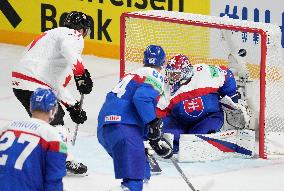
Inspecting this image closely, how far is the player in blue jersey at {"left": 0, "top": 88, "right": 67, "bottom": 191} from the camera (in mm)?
4922

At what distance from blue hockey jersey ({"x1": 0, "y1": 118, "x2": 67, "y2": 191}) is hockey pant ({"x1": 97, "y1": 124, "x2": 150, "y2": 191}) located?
1031mm

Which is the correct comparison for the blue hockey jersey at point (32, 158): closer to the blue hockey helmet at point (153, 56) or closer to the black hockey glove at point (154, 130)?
the black hockey glove at point (154, 130)

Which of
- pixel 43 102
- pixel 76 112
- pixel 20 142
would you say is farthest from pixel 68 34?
pixel 20 142

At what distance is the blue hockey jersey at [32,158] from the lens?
4918 millimetres

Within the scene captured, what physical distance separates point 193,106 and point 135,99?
1673mm

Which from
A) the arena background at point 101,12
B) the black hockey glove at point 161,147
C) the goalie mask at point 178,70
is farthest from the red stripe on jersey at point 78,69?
the arena background at point 101,12

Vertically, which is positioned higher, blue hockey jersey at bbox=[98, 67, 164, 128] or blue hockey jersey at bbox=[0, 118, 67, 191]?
blue hockey jersey at bbox=[98, 67, 164, 128]

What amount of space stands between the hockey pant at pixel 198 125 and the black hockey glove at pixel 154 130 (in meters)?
1.41

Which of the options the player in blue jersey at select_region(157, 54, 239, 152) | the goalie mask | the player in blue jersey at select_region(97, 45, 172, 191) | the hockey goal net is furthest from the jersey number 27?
the hockey goal net

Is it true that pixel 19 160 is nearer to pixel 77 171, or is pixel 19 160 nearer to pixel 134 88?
pixel 134 88

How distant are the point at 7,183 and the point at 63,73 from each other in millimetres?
1962

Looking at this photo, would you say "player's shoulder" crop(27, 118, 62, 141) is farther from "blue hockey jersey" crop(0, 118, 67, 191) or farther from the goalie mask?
the goalie mask

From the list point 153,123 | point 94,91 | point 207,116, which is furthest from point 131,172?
point 94,91

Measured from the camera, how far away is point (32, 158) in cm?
493
